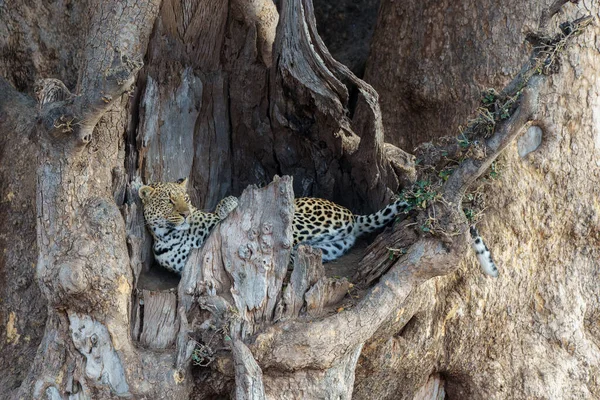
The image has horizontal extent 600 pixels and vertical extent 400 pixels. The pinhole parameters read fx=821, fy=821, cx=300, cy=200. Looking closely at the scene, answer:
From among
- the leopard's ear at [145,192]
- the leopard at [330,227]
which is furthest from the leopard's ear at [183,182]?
the leopard at [330,227]

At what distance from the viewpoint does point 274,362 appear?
193 inches

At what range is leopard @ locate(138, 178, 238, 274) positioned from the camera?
6.09 metres

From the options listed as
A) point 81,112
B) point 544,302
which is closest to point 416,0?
point 544,302

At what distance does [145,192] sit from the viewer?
19.9ft

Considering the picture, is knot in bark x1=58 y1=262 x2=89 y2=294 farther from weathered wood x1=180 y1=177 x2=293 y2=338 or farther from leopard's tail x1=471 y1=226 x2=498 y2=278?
leopard's tail x1=471 y1=226 x2=498 y2=278

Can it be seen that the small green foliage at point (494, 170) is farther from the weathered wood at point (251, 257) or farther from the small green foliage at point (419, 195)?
the weathered wood at point (251, 257)

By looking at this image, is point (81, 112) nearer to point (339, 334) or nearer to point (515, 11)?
point (339, 334)

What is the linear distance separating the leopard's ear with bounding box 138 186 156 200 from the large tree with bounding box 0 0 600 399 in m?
0.12

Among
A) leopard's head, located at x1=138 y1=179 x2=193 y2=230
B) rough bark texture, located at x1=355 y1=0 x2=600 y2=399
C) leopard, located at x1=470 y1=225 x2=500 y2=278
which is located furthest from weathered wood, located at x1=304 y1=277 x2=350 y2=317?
leopard's head, located at x1=138 y1=179 x2=193 y2=230

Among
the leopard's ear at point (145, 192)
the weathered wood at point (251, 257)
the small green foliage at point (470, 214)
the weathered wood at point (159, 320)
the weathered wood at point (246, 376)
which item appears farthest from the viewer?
the leopard's ear at point (145, 192)

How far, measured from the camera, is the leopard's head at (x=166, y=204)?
6078 mm

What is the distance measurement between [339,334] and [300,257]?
1.75ft

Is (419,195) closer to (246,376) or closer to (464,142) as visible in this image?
(464,142)

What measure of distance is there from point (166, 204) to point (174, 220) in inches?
7.6
